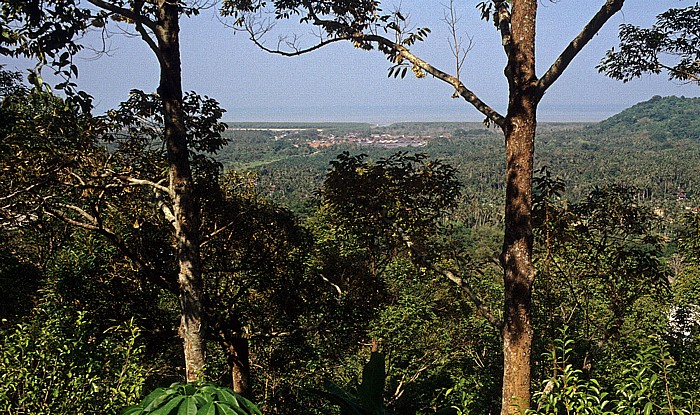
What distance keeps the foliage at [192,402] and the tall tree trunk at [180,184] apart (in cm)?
282

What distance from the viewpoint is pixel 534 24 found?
3.45 m

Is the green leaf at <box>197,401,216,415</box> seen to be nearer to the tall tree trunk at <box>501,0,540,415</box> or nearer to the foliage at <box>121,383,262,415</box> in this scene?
the foliage at <box>121,383,262,415</box>

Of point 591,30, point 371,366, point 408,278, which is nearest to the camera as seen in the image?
point 371,366

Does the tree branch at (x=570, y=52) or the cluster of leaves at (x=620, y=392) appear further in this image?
the tree branch at (x=570, y=52)

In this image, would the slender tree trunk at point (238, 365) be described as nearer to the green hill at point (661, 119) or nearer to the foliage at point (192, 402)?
the foliage at point (192, 402)

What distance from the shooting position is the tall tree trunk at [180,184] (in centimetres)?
421

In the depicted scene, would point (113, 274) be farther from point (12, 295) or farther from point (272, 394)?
point (272, 394)

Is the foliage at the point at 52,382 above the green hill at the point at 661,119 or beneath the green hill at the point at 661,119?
beneath

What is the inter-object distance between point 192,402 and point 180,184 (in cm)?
313

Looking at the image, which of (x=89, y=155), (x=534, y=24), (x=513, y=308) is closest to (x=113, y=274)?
(x=89, y=155)

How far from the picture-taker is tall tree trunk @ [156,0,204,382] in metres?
4.21

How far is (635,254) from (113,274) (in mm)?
6280

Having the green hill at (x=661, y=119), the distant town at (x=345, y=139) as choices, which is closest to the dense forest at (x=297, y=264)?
the distant town at (x=345, y=139)

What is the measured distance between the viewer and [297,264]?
6.70 metres
